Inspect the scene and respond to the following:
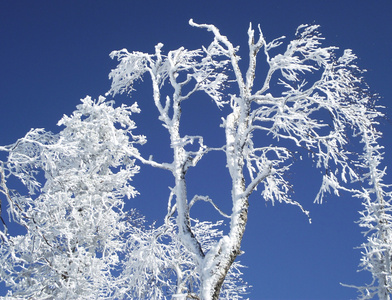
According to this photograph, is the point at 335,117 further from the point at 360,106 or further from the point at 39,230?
the point at 39,230

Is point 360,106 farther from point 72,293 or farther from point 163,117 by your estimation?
point 72,293

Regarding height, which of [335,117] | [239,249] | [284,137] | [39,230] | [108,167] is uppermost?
[108,167]

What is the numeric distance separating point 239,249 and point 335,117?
11.0ft

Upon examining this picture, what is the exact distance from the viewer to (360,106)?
7453mm

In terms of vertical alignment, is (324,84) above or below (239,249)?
above

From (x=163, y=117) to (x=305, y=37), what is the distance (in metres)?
3.65

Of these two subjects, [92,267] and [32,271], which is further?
[32,271]

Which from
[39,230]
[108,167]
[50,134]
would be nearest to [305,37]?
[50,134]

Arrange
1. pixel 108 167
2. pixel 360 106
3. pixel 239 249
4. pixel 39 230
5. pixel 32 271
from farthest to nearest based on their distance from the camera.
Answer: pixel 108 167 < pixel 32 271 < pixel 360 106 < pixel 239 249 < pixel 39 230

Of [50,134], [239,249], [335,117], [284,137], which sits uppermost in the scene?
[335,117]

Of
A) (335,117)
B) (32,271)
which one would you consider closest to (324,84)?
(335,117)

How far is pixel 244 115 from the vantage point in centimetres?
791

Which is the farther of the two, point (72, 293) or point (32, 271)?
point (32, 271)

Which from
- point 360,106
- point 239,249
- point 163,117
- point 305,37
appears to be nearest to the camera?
point 239,249
